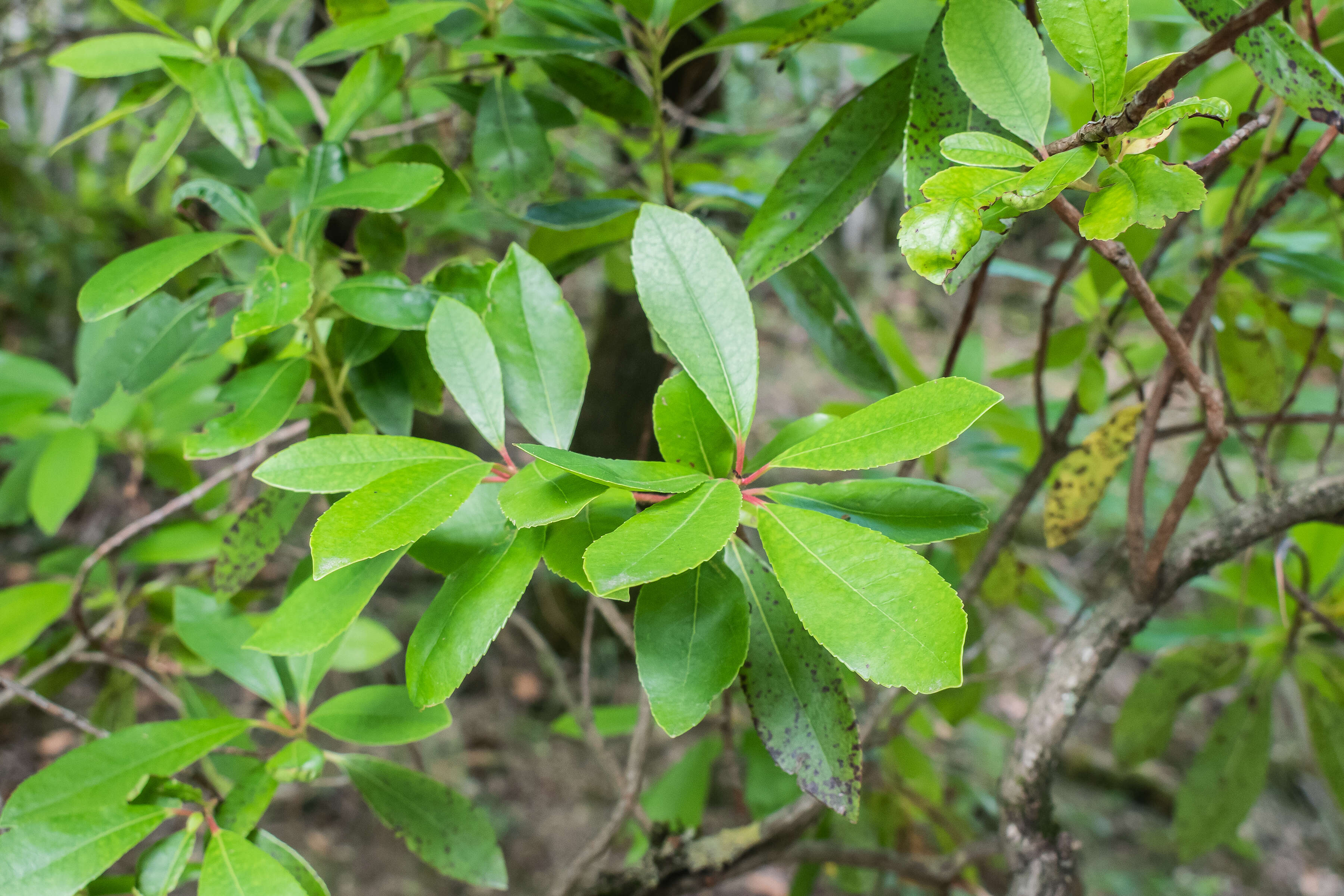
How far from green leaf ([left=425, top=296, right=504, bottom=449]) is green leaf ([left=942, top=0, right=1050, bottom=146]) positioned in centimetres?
32

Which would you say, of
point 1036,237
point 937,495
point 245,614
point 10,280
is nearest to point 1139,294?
point 937,495

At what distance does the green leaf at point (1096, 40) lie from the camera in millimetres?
348

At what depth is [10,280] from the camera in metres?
2.96

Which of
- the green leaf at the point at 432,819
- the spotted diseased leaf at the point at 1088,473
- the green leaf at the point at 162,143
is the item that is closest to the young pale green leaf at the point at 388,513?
the green leaf at the point at 432,819

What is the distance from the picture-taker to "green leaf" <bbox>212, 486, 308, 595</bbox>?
61 centimetres

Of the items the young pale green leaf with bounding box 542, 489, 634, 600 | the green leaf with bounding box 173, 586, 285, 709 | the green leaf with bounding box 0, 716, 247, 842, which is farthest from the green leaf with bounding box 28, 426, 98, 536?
the young pale green leaf with bounding box 542, 489, 634, 600

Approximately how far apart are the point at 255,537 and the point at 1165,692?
1.06 meters

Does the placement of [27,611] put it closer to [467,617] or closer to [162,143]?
[162,143]

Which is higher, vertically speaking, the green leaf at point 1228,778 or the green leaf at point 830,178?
the green leaf at point 830,178

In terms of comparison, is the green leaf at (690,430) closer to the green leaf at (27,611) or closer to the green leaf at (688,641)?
the green leaf at (688,641)

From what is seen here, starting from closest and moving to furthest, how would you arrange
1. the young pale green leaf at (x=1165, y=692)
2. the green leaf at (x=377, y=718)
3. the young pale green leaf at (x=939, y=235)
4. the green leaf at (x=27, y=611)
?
the young pale green leaf at (x=939, y=235)
the green leaf at (x=377, y=718)
the green leaf at (x=27, y=611)
the young pale green leaf at (x=1165, y=692)

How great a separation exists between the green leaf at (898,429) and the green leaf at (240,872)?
1.35ft

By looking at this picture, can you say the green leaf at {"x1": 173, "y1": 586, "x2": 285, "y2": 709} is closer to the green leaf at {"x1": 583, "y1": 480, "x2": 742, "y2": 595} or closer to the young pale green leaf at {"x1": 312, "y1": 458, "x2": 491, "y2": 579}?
the young pale green leaf at {"x1": 312, "y1": 458, "x2": 491, "y2": 579}

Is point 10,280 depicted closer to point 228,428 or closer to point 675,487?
point 228,428
